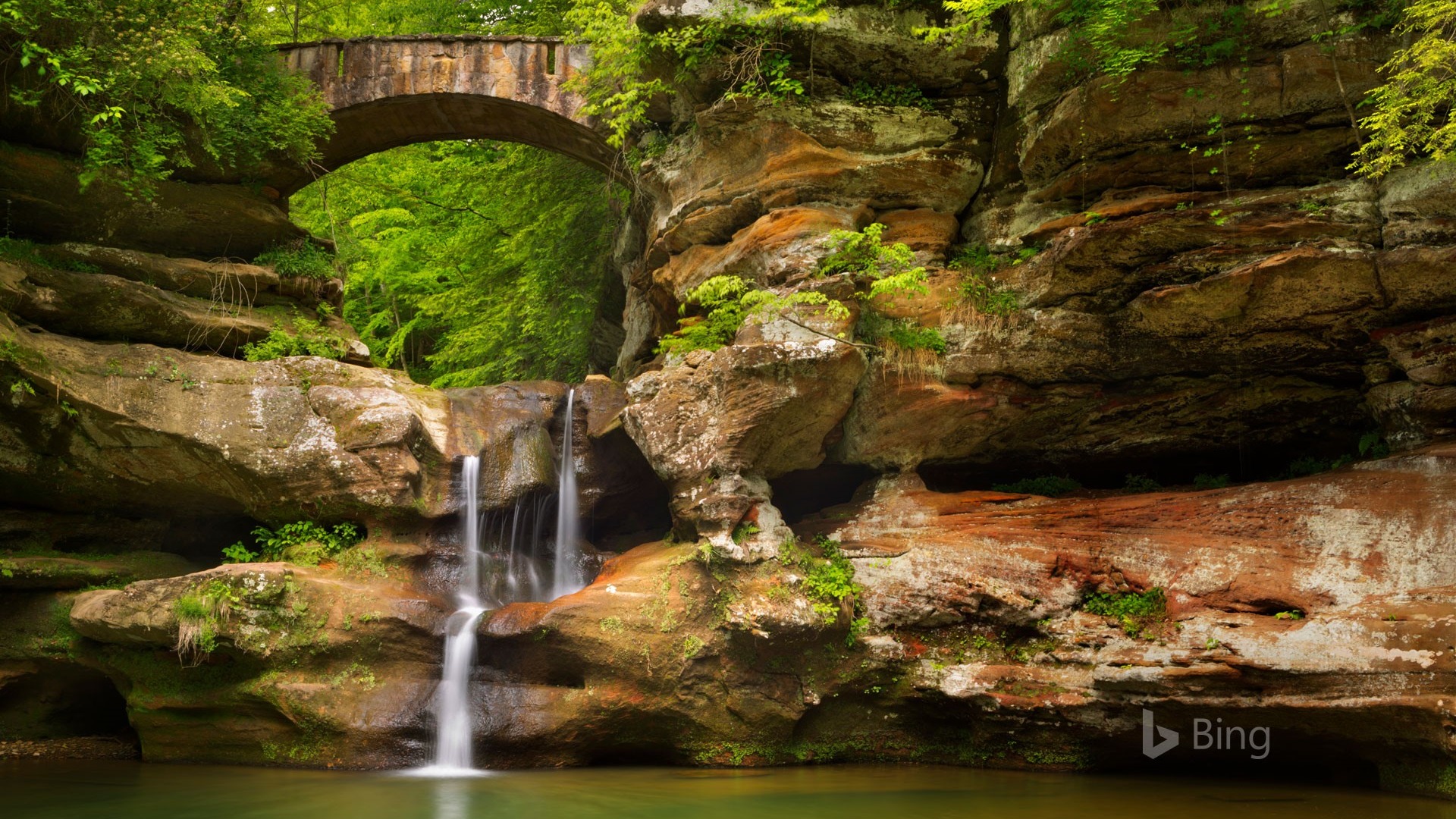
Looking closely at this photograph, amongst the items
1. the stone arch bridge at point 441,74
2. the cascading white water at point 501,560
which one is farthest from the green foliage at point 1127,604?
the stone arch bridge at point 441,74

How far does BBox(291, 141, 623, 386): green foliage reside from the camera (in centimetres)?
1728

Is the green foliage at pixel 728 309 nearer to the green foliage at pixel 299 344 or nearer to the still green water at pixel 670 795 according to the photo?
the green foliage at pixel 299 344

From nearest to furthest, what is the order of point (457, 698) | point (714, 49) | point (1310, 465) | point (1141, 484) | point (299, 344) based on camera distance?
point (457, 698), point (1310, 465), point (1141, 484), point (714, 49), point (299, 344)

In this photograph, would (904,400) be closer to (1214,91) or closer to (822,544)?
(822,544)

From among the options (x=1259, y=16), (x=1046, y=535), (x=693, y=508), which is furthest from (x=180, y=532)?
(x=1259, y=16)

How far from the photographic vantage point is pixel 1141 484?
37.1 feet

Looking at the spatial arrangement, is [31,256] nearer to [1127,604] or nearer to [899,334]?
[899,334]

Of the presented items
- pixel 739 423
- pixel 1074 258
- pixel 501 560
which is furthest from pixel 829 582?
pixel 1074 258

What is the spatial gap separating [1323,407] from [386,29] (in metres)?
19.7

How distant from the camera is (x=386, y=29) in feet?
68.9

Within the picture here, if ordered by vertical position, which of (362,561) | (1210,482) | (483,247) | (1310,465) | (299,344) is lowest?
(362,561)

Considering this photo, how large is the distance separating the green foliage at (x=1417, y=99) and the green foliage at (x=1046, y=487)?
451cm

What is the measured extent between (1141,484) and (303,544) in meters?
9.91

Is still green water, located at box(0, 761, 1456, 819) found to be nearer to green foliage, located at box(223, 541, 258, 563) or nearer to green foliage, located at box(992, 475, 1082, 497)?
green foliage, located at box(223, 541, 258, 563)
